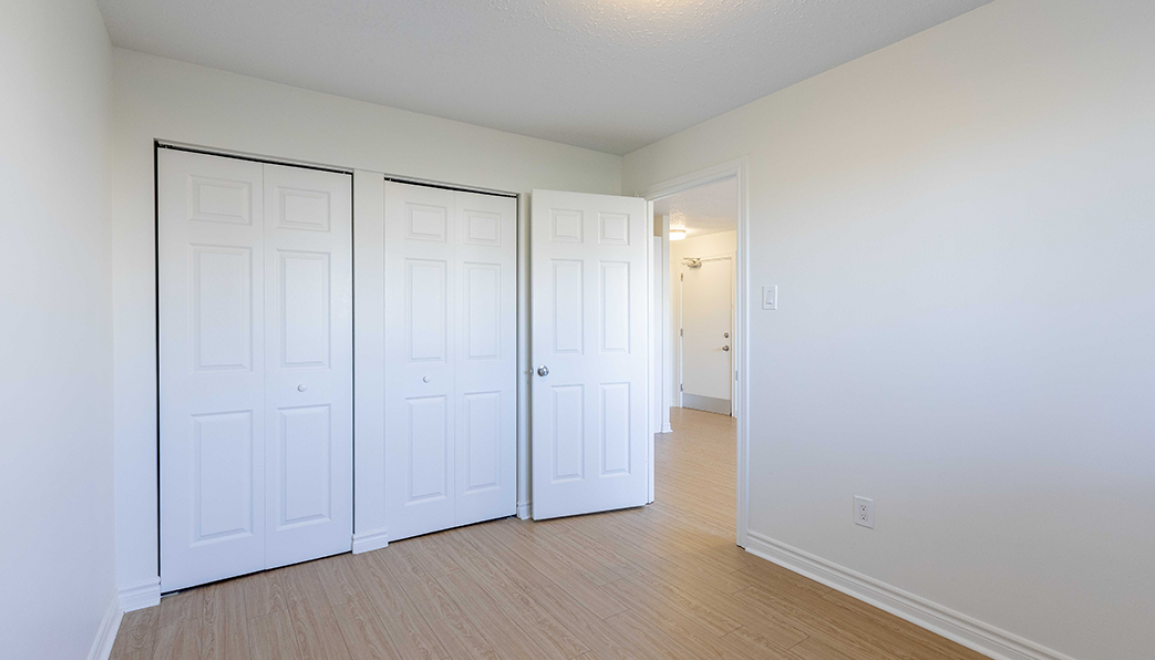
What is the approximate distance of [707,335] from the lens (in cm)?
759

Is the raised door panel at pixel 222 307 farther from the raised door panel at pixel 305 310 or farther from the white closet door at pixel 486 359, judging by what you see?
the white closet door at pixel 486 359

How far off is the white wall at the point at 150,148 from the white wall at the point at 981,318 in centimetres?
221

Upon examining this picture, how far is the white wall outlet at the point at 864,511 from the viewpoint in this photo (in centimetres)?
238

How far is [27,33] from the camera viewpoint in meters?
1.30

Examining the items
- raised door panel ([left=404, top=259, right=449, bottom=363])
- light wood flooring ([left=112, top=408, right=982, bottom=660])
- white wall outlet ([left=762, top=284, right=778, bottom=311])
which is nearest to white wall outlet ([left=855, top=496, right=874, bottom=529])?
light wood flooring ([left=112, top=408, right=982, bottom=660])

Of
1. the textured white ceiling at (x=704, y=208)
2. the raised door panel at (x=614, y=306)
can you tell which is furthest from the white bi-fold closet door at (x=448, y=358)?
the textured white ceiling at (x=704, y=208)

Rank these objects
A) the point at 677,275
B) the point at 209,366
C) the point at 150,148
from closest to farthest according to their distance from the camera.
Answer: the point at 150,148, the point at 209,366, the point at 677,275

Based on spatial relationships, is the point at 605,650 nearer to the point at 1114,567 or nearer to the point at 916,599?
the point at 916,599

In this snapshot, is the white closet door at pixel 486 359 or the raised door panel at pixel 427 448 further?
the white closet door at pixel 486 359

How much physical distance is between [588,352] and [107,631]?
254cm

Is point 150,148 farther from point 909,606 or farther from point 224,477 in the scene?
point 909,606

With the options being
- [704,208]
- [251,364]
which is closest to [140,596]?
[251,364]

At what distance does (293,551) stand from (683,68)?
3.02 meters

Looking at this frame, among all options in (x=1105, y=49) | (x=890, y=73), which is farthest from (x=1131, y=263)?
(x=890, y=73)
